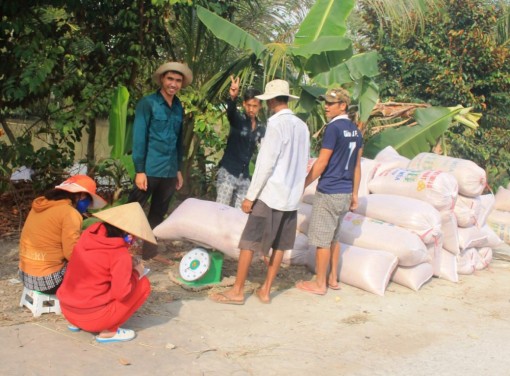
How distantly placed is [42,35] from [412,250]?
13.3ft

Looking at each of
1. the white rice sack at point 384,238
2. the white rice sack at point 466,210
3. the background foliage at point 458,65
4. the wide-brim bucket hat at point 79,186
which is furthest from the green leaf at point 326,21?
the wide-brim bucket hat at point 79,186

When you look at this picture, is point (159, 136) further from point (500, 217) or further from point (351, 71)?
point (500, 217)

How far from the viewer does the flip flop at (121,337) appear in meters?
3.80

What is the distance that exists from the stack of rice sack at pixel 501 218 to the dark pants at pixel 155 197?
4431 millimetres

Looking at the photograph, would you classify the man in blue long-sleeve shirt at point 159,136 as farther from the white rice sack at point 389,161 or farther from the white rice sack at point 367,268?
the white rice sack at point 389,161

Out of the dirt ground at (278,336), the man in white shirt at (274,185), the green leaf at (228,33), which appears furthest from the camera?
the green leaf at (228,33)

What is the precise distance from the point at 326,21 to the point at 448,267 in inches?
114

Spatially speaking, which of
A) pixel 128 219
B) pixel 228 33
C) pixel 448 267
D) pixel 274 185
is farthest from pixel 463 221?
pixel 128 219

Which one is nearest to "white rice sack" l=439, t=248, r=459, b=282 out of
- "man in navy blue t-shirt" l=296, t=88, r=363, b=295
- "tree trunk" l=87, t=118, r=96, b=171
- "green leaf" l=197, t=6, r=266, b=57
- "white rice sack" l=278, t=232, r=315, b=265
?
"white rice sack" l=278, t=232, r=315, b=265

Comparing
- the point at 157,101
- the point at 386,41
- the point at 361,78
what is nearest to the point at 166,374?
the point at 157,101

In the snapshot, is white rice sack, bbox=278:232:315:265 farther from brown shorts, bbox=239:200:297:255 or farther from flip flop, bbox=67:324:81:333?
flip flop, bbox=67:324:81:333

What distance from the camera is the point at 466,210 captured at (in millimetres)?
6238

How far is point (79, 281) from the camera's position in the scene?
12.2 ft

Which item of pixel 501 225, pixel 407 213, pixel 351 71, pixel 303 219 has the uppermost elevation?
pixel 351 71
